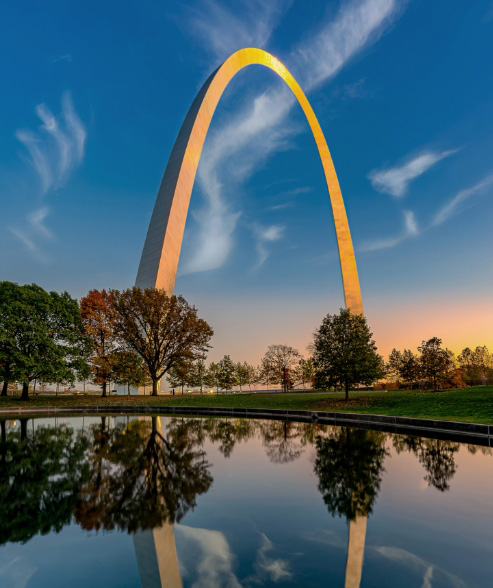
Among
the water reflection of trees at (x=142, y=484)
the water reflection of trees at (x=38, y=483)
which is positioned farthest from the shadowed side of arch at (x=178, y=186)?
the water reflection of trees at (x=142, y=484)

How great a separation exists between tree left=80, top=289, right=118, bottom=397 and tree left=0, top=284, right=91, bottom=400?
104 cm

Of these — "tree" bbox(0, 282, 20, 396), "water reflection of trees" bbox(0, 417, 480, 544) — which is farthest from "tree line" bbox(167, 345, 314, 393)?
"water reflection of trees" bbox(0, 417, 480, 544)

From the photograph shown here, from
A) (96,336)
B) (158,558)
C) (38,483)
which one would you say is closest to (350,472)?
(158,558)

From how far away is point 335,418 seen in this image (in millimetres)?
22250

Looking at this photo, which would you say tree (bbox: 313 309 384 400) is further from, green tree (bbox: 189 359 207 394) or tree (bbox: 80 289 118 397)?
green tree (bbox: 189 359 207 394)

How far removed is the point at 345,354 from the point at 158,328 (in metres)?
15.8

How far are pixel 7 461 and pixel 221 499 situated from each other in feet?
23.0

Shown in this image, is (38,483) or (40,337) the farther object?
(40,337)

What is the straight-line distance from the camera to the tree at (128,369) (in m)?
37.8

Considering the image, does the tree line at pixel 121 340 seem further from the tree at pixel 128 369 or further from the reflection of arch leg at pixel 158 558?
the reflection of arch leg at pixel 158 558

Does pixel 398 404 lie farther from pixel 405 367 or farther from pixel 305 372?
pixel 305 372

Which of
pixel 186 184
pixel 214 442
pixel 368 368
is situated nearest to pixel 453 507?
pixel 214 442

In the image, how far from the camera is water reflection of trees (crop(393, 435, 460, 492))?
8.73 metres

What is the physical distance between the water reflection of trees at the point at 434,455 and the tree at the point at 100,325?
1181 inches
